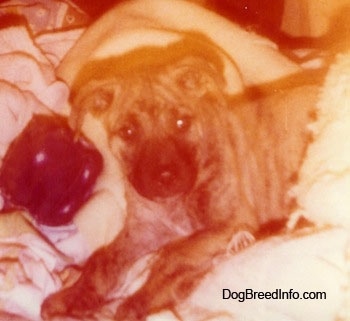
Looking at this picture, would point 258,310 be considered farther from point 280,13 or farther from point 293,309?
point 280,13

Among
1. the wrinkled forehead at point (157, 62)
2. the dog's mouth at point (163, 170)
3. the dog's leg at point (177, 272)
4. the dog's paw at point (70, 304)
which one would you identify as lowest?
the dog's paw at point (70, 304)

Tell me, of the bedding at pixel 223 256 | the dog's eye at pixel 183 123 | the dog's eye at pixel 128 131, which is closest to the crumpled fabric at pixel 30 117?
the bedding at pixel 223 256

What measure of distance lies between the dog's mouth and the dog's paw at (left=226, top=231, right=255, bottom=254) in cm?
16

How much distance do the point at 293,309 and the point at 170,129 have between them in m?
0.48

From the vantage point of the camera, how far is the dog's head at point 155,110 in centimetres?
147

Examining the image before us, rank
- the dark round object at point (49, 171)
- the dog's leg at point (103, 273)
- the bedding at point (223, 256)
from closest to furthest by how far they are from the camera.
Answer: the bedding at point (223, 256)
the dog's leg at point (103, 273)
the dark round object at point (49, 171)

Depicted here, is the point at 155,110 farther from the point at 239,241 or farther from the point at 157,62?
the point at 239,241

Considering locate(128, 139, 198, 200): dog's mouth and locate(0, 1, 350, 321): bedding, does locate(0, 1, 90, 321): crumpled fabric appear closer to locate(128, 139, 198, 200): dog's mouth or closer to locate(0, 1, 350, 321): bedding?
locate(0, 1, 350, 321): bedding

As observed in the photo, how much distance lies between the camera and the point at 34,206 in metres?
1.55

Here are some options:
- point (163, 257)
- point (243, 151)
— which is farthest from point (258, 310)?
point (243, 151)

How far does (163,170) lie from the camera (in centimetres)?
143

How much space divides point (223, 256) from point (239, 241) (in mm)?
57

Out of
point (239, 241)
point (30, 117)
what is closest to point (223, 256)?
point (239, 241)

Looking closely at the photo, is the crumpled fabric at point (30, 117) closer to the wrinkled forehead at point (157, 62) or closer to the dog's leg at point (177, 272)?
the wrinkled forehead at point (157, 62)
